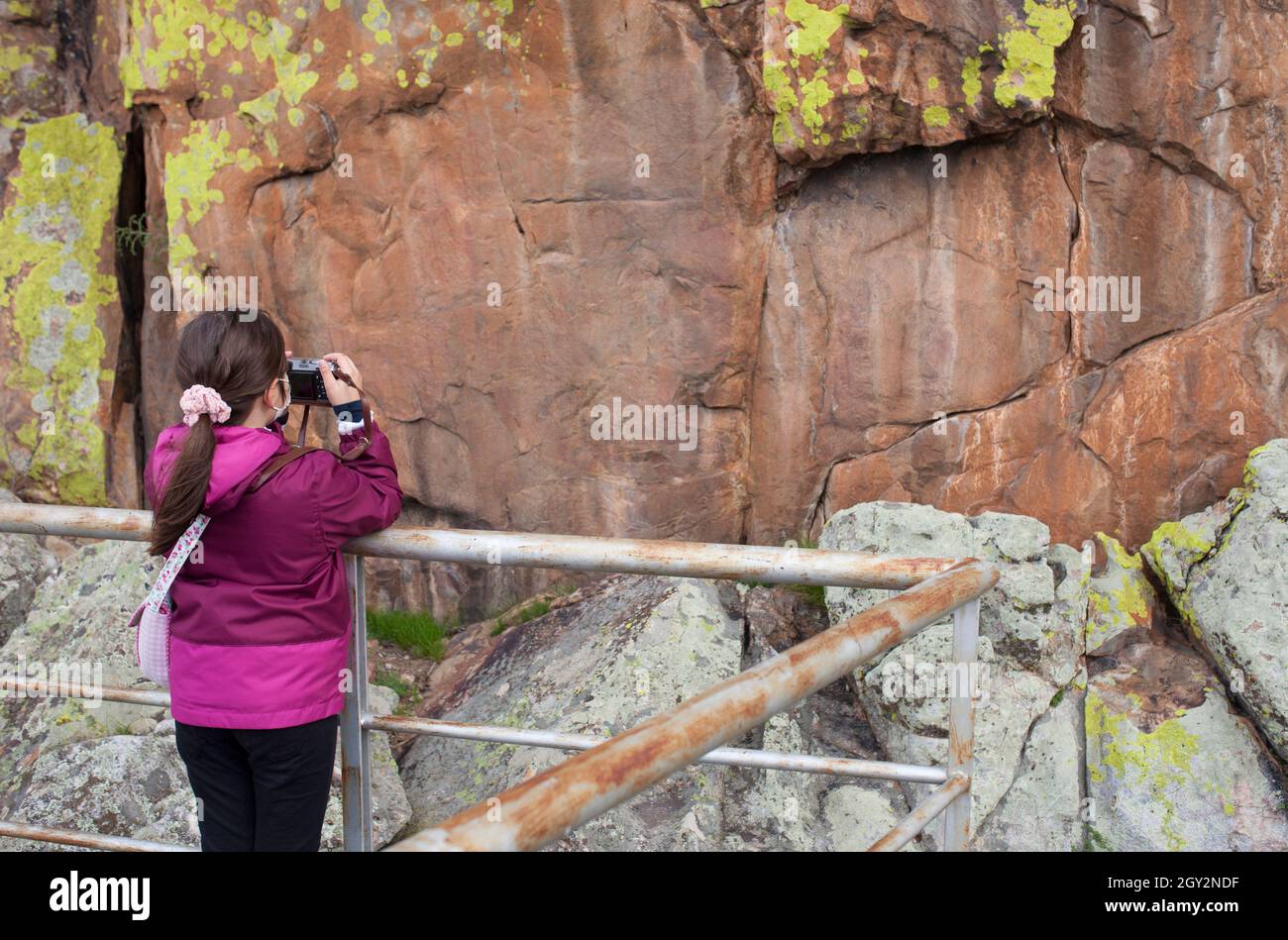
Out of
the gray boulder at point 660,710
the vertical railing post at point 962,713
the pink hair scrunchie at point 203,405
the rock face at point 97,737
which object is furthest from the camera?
the gray boulder at point 660,710

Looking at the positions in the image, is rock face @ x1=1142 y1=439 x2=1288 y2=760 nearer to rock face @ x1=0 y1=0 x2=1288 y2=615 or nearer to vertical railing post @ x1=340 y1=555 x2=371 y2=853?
rock face @ x1=0 y1=0 x2=1288 y2=615

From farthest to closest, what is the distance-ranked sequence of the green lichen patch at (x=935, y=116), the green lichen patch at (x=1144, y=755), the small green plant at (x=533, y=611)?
the small green plant at (x=533, y=611) → the green lichen patch at (x=935, y=116) → the green lichen patch at (x=1144, y=755)

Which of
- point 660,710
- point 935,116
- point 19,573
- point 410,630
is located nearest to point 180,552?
point 660,710

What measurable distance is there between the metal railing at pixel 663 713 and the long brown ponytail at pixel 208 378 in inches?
12.4

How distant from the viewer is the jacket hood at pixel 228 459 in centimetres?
220

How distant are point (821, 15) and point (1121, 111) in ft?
5.02

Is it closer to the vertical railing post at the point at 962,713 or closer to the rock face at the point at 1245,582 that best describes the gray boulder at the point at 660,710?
the rock face at the point at 1245,582

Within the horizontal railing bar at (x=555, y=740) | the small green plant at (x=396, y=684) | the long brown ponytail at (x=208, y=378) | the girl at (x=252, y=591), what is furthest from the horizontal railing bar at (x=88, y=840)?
the small green plant at (x=396, y=684)

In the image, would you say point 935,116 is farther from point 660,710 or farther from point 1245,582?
point 660,710

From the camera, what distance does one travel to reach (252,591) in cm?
227

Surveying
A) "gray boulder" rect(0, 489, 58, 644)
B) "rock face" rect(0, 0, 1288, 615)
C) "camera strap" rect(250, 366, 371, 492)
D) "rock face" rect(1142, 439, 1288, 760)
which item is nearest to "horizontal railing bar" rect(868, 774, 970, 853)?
"camera strap" rect(250, 366, 371, 492)

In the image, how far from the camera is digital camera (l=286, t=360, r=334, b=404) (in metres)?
2.42

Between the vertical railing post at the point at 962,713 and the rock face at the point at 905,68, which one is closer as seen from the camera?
the vertical railing post at the point at 962,713
